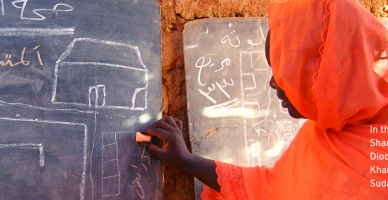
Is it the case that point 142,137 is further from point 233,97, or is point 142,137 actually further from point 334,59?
point 334,59

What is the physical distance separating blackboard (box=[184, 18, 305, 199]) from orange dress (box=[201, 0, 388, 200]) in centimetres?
53

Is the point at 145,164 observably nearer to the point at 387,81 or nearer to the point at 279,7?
the point at 279,7

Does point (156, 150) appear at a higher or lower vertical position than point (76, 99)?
lower

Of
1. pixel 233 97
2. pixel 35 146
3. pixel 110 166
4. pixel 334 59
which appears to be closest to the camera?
pixel 334 59

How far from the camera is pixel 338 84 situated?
32.6 inches

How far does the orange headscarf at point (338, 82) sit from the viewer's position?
0.81m

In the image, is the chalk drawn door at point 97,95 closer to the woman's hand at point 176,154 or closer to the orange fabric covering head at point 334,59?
the woman's hand at point 176,154

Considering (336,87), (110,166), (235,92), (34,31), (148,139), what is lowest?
(110,166)

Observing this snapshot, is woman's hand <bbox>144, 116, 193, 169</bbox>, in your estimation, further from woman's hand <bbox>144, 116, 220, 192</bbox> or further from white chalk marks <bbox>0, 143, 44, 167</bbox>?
white chalk marks <bbox>0, 143, 44, 167</bbox>

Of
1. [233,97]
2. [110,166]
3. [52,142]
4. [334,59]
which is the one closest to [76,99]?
[52,142]

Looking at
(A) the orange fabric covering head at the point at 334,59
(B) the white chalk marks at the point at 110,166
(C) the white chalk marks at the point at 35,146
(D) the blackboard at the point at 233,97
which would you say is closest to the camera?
(A) the orange fabric covering head at the point at 334,59

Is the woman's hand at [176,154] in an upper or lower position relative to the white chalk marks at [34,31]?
lower

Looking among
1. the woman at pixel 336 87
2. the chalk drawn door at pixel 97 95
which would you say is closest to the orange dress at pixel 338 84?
the woman at pixel 336 87

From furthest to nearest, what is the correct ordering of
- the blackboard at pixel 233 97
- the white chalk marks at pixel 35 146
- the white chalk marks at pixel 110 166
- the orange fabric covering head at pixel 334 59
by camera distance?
the blackboard at pixel 233 97 < the white chalk marks at pixel 110 166 < the white chalk marks at pixel 35 146 < the orange fabric covering head at pixel 334 59
